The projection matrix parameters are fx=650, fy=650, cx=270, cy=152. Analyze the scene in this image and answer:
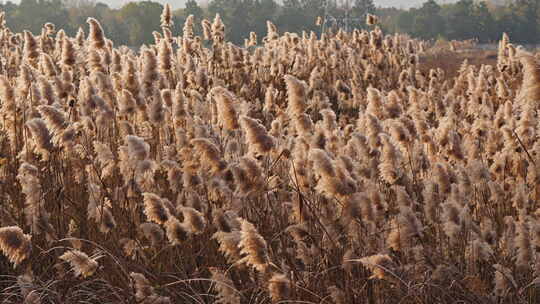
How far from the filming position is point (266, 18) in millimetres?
46250

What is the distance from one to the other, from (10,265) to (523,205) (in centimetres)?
253

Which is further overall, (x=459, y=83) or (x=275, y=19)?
(x=275, y=19)

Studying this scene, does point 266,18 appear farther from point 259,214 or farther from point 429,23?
point 259,214

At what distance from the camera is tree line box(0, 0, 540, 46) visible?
3803cm

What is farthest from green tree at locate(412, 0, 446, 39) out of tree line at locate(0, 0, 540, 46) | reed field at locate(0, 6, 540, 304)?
reed field at locate(0, 6, 540, 304)

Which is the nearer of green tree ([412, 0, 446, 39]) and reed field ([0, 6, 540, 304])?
reed field ([0, 6, 540, 304])

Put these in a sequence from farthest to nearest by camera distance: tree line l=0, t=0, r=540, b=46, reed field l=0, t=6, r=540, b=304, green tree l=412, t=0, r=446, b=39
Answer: green tree l=412, t=0, r=446, b=39 → tree line l=0, t=0, r=540, b=46 → reed field l=0, t=6, r=540, b=304

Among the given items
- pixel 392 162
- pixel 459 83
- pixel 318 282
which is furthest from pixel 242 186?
pixel 459 83

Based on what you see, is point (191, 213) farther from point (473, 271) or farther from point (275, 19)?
point (275, 19)

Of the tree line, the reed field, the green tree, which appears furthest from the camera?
the green tree

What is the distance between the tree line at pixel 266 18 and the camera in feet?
125

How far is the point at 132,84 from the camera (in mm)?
4324

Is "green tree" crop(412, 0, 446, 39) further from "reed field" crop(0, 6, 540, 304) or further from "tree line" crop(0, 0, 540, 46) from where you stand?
"reed field" crop(0, 6, 540, 304)

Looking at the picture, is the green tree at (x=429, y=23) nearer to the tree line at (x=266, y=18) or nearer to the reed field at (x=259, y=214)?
the tree line at (x=266, y=18)
